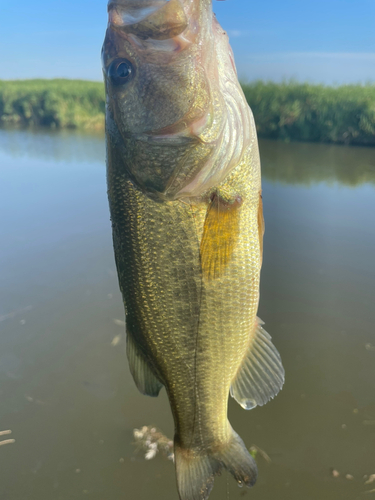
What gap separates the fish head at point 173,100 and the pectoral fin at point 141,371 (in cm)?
68

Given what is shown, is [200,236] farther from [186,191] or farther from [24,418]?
[24,418]

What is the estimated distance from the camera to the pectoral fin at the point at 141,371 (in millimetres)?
1531

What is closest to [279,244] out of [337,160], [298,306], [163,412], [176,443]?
[298,306]

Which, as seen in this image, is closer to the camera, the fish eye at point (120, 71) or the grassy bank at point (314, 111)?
the fish eye at point (120, 71)

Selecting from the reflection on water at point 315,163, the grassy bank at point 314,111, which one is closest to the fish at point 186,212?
the reflection on water at point 315,163

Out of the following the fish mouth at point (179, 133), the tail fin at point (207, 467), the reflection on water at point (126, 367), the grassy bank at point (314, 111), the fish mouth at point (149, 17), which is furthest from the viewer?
the grassy bank at point (314, 111)

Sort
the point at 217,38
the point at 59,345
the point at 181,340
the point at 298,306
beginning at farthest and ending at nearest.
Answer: the point at 298,306 < the point at 59,345 < the point at 181,340 < the point at 217,38

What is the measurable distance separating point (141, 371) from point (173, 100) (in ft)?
3.62

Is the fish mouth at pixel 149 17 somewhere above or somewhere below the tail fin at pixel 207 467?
above

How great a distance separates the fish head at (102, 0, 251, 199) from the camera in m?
1.18

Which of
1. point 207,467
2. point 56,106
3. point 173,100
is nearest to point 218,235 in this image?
point 173,100

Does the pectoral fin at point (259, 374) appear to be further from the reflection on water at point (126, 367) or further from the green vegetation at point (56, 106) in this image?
the green vegetation at point (56, 106)

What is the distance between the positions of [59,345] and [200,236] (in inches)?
117

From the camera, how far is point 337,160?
38.8 ft
